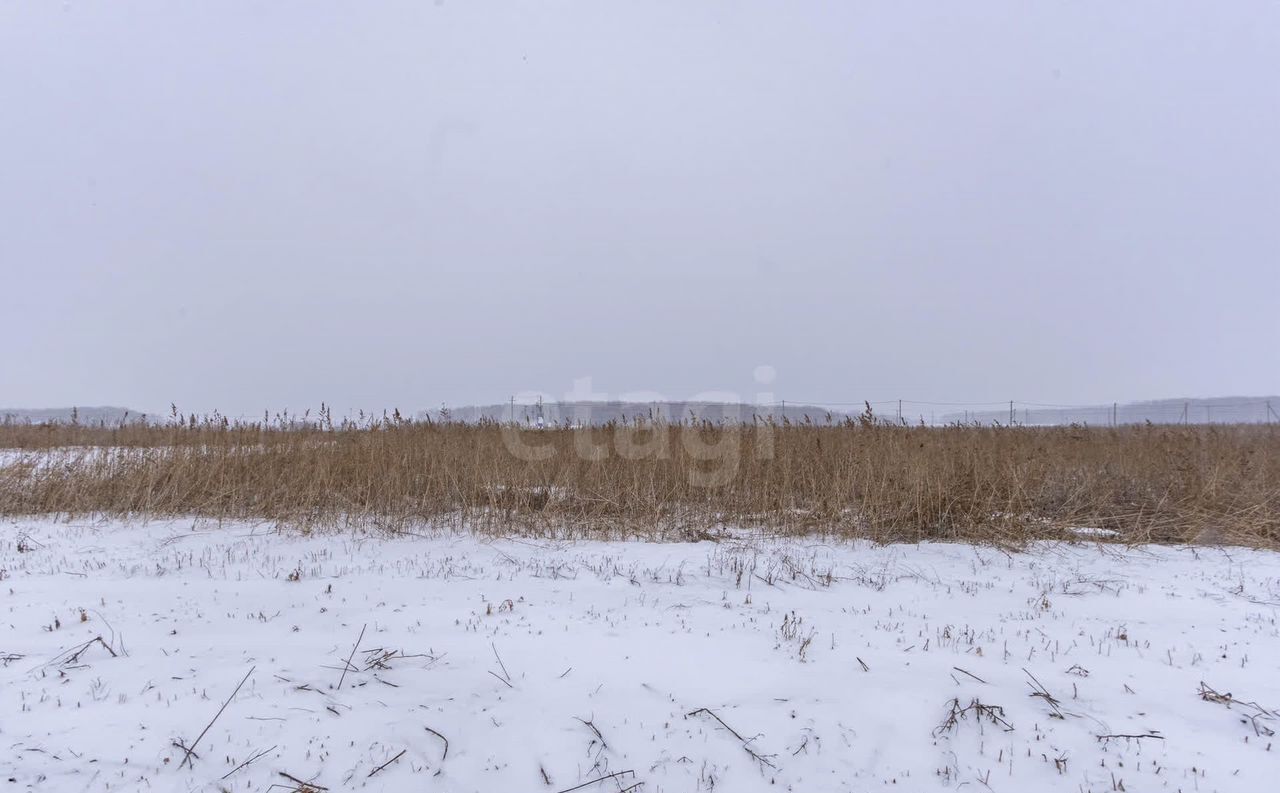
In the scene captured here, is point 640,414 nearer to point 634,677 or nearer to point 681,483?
point 681,483

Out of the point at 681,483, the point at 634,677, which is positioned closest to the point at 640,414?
the point at 681,483

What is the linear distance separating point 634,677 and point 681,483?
5157 millimetres

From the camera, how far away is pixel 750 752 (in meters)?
2.76

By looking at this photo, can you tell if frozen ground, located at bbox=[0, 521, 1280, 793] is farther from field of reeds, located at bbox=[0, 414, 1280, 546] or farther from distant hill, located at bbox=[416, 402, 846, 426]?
distant hill, located at bbox=[416, 402, 846, 426]

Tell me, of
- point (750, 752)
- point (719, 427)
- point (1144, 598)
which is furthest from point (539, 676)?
point (719, 427)

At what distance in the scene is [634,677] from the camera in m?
3.42

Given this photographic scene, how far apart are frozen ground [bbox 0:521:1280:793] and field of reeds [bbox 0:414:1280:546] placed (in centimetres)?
159

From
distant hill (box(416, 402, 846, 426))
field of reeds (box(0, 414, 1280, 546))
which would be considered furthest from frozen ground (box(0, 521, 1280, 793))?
distant hill (box(416, 402, 846, 426))

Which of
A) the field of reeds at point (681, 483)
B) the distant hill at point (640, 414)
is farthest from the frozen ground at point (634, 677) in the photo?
the distant hill at point (640, 414)

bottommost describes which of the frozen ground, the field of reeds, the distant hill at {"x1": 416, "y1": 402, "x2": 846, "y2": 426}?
the frozen ground

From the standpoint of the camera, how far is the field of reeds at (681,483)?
23.9 ft

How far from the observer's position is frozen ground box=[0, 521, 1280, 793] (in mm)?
2635

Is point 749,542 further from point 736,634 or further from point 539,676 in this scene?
point 539,676

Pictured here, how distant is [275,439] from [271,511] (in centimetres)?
202
